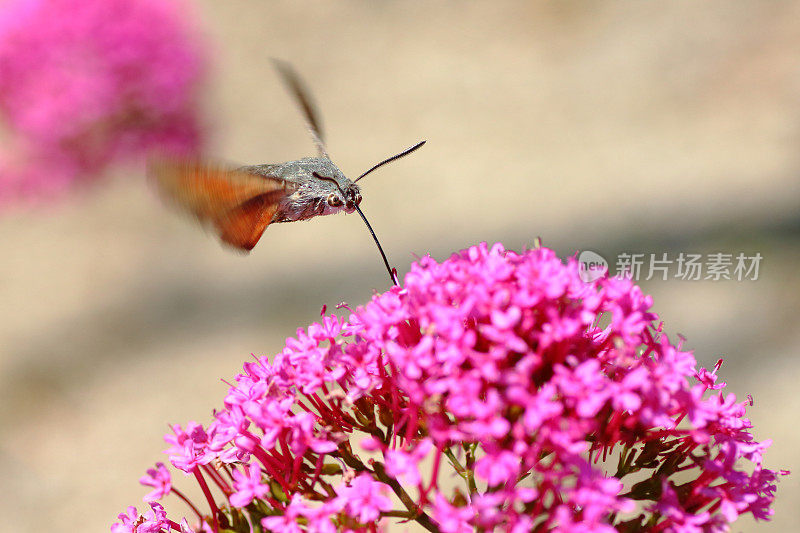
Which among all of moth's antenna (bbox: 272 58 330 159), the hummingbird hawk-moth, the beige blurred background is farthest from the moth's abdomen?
the beige blurred background

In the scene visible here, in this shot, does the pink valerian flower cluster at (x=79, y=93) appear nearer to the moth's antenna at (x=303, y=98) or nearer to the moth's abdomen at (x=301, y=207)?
the moth's antenna at (x=303, y=98)

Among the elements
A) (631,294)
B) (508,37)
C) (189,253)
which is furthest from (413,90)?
(631,294)

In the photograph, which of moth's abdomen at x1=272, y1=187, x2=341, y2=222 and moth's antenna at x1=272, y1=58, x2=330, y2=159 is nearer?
moth's abdomen at x1=272, y1=187, x2=341, y2=222

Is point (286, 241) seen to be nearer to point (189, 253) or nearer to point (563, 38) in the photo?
point (189, 253)

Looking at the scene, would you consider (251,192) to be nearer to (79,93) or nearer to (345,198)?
(345,198)

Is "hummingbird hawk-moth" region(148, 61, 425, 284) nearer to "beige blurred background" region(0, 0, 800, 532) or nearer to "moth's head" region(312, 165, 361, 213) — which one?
"moth's head" region(312, 165, 361, 213)

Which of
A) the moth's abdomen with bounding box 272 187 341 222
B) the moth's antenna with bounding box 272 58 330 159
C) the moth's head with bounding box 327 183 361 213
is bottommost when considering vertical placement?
the moth's abdomen with bounding box 272 187 341 222

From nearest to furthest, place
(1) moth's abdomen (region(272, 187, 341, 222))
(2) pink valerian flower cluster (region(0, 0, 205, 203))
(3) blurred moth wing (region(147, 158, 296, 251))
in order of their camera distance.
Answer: (3) blurred moth wing (region(147, 158, 296, 251)) < (1) moth's abdomen (region(272, 187, 341, 222)) < (2) pink valerian flower cluster (region(0, 0, 205, 203))

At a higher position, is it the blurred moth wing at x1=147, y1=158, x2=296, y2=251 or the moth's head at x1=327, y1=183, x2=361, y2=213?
the moth's head at x1=327, y1=183, x2=361, y2=213
